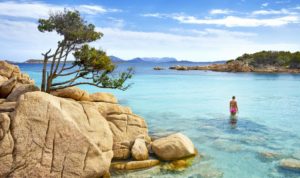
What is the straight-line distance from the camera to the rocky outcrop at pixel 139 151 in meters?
14.5

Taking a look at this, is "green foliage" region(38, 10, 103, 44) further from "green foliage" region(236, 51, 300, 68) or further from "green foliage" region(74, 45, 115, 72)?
"green foliage" region(236, 51, 300, 68)

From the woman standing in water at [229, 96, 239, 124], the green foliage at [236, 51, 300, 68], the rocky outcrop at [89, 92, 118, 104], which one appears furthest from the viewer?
the green foliage at [236, 51, 300, 68]

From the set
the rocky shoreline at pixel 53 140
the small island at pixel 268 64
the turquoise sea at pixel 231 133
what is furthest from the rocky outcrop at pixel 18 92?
the small island at pixel 268 64

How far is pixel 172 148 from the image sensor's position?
1480 cm

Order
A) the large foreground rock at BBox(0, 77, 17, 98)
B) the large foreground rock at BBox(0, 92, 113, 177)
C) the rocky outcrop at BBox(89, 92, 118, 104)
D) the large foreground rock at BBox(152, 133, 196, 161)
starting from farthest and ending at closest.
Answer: the rocky outcrop at BBox(89, 92, 118, 104), the large foreground rock at BBox(0, 77, 17, 98), the large foreground rock at BBox(152, 133, 196, 161), the large foreground rock at BBox(0, 92, 113, 177)

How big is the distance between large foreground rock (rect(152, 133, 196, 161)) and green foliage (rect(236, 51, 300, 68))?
102253 millimetres

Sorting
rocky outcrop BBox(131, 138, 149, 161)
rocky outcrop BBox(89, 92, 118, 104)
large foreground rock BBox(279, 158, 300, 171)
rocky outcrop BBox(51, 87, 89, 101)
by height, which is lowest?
large foreground rock BBox(279, 158, 300, 171)

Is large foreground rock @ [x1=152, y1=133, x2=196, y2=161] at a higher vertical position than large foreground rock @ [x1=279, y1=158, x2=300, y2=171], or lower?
higher

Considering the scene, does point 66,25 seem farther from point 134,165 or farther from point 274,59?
point 274,59

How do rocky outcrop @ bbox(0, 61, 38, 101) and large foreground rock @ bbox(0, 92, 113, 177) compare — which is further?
rocky outcrop @ bbox(0, 61, 38, 101)

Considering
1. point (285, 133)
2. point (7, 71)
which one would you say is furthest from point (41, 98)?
point (7, 71)

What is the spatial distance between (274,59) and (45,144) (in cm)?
11819

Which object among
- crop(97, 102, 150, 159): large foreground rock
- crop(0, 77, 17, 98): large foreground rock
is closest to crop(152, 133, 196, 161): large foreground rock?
crop(97, 102, 150, 159): large foreground rock

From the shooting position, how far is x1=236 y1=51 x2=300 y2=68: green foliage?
108m
